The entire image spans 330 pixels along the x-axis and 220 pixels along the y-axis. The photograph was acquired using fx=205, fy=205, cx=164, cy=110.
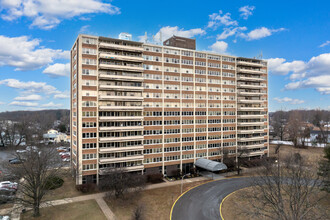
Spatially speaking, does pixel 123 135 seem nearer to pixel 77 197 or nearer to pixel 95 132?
pixel 95 132

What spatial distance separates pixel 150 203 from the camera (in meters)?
37.7

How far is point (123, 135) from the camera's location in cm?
5034

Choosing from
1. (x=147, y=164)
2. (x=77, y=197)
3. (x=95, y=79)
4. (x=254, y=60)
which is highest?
(x=254, y=60)

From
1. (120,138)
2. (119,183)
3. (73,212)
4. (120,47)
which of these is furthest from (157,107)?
(73,212)

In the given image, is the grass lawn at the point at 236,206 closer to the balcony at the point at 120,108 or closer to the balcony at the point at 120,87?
the balcony at the point at 120,108

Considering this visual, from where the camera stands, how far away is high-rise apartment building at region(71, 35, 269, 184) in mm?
46656

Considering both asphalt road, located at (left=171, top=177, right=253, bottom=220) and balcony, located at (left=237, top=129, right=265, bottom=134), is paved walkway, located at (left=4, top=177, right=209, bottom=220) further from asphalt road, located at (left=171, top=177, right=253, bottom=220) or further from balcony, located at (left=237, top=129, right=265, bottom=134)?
balcony, located at (left=237, top=129, right=265, bottom=134)

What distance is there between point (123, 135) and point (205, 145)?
2499 centimetres

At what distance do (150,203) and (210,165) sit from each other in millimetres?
21340

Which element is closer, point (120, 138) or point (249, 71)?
point (120, 138)

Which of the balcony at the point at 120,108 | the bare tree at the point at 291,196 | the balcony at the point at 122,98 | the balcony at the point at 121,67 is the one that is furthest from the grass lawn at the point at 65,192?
the bare tree at the point at 291,196

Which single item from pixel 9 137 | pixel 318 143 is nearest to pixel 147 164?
pixel 9 137

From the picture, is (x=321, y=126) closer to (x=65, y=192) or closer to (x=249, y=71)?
(x=249, y=71)

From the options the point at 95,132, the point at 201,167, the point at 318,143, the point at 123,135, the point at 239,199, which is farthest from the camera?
A: the point at 318,143
